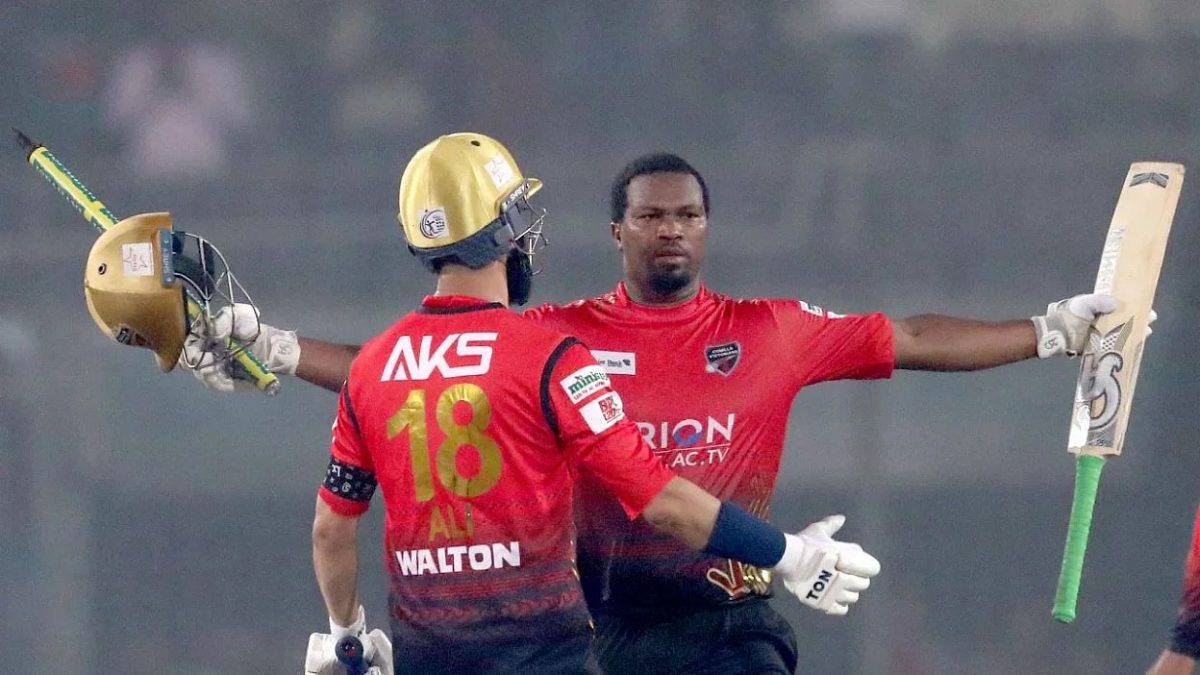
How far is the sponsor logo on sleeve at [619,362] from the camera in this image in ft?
10.5

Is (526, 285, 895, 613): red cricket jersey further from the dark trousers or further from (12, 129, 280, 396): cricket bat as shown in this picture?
(12, 129, 280, 396): cricket bat

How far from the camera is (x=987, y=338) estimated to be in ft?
10.6

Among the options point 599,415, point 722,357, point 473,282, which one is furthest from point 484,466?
point 722,357

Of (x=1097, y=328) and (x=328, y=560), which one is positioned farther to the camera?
(x=1097, y=328)

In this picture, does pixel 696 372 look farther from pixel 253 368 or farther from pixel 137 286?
pixel 137 286

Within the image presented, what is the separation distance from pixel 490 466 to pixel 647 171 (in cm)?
96

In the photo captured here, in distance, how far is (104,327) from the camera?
3.12 meters

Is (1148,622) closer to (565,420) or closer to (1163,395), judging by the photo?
(1163,395)

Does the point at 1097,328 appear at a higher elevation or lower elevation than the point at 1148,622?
higher

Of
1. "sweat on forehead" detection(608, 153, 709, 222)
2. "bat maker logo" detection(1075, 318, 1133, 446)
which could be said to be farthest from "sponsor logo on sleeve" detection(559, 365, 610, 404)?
"bat maker logo" detection(1075, 318, 1133, 446)

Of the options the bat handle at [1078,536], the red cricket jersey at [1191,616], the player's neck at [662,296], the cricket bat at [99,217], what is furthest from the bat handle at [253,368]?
the red cricket jersey at [1191,616]

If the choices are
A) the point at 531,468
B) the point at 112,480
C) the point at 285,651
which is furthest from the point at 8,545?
the point at 531,468

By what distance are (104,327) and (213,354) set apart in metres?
0.22

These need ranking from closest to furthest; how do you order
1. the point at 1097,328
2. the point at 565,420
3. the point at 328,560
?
1. the point at 565,420
2. the point at 328,560
3. the point at 1097,328
